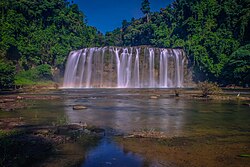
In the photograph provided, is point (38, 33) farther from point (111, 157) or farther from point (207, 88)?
point (111, 157)

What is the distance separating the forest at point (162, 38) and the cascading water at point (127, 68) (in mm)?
4109

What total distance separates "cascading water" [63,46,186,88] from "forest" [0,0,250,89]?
4109 millimetres

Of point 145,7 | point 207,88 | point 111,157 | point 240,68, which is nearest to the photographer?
point 111,157

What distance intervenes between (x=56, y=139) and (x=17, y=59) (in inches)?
1892

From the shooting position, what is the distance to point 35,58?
5275cm

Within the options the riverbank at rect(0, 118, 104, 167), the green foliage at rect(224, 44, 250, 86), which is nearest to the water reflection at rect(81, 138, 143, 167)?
the riverbank at rect(0, 118, 104, 167)

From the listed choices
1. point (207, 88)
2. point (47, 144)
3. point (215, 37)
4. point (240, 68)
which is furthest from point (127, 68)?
point (47, 144)

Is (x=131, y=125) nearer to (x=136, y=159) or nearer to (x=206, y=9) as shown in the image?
(x=136, y=159)

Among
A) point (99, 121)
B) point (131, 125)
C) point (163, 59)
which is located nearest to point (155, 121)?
point (131, 125)

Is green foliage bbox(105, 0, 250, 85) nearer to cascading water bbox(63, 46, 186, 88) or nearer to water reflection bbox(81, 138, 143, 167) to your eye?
cascading water bbox(63, 46, 186, 88)

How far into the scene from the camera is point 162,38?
6525 cm

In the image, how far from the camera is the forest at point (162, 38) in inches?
1834

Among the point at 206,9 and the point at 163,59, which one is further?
the point at 206,9

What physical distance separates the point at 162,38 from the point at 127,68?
20.7m
